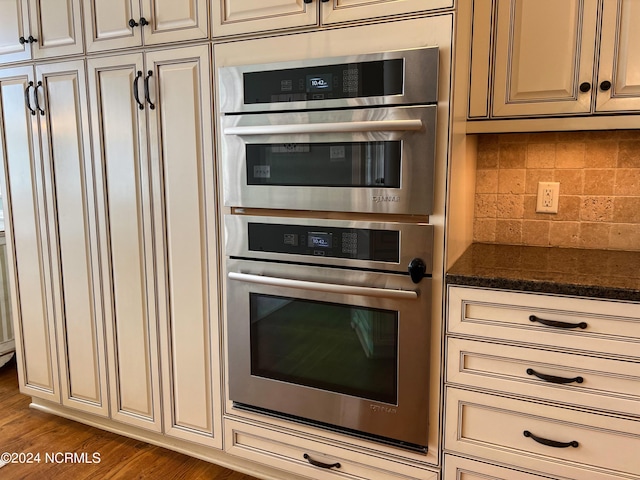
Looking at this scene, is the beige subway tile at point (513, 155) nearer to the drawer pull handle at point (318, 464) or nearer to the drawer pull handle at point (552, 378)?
the drawer pull handle at point (552, 378)

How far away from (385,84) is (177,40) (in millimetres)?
832

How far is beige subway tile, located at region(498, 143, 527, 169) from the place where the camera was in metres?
1.93

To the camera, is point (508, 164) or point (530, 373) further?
point (508, 164)

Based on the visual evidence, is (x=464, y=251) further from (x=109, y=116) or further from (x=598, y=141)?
(x=109, y=116)

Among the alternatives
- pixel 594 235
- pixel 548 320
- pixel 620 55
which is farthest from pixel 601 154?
pixel 548 320

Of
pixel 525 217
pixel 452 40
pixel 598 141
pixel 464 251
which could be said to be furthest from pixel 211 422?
pixel 598 141

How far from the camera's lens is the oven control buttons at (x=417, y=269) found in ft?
4.90

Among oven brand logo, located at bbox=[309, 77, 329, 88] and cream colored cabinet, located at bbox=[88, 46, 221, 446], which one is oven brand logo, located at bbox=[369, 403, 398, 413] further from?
oven brand logo, located at bbox=[309, 77, 329, 88]

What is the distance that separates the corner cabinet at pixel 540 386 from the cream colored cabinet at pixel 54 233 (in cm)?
157

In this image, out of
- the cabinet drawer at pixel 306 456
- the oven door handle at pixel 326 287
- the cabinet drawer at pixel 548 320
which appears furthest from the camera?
the cabinet drawer at pixel 306 456

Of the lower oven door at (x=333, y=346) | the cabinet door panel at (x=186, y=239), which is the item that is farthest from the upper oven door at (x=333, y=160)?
the lower oven door at (x=333, y=346)

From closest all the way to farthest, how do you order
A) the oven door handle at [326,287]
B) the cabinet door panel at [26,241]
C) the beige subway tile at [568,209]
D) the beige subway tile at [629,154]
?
the oven door handle at [326,287], the beige subway tile at [629,154], the beige subway tile at [568,209], the cabinet door panel at [26,241]

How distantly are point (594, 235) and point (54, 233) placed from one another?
7.50 ft

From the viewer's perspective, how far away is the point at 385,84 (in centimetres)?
146
